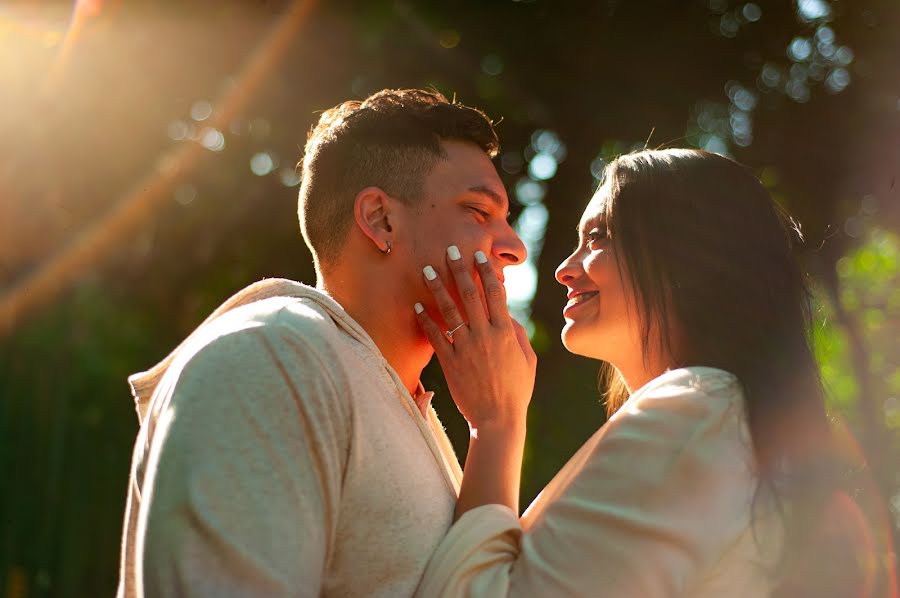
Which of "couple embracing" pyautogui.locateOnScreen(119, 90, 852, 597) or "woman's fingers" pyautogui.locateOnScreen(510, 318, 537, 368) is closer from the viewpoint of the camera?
"couple embracing" pyautogui.locateOnScreen(119, 90, 852, 597)

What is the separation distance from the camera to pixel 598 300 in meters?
3.49

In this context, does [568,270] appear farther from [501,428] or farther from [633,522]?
[633,522]

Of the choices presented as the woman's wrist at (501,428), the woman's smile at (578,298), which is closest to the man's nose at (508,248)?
the woman's smile at (578,298)

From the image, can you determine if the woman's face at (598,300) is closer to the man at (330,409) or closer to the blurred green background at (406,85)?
the man at (330,409)

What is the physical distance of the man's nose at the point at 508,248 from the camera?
3.60m

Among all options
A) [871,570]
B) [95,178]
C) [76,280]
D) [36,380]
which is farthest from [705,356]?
[36,380]

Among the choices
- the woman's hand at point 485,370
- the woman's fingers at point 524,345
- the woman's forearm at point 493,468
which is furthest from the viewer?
the woman's fingers at point 524,345

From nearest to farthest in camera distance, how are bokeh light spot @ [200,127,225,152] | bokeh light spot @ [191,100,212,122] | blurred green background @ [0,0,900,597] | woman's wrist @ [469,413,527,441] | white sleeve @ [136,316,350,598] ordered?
white sleeve @ [136,316,350,598] → woman's wrist @ [469,413,527,441] → blurred green background @ [0,0,900,597] → bokeh light spot @ [191,100,212,122] → bokeh light spot @ [200,127,225,152]

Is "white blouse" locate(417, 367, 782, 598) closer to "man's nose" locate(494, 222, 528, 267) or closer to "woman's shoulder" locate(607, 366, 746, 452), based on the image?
"woman's shoulder" locate(607, 366, 746, 452)

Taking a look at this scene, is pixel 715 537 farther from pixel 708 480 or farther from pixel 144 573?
pixel 144 573

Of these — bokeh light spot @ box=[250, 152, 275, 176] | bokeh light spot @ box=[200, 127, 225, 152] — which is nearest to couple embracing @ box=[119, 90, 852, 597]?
bokeh light spot @ box=[250, 152, 275, 176]

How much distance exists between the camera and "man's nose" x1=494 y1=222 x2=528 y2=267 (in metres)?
3.60

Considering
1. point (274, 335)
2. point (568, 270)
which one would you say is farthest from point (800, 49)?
point (274, 335)

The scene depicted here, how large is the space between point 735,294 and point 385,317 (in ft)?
4.00
